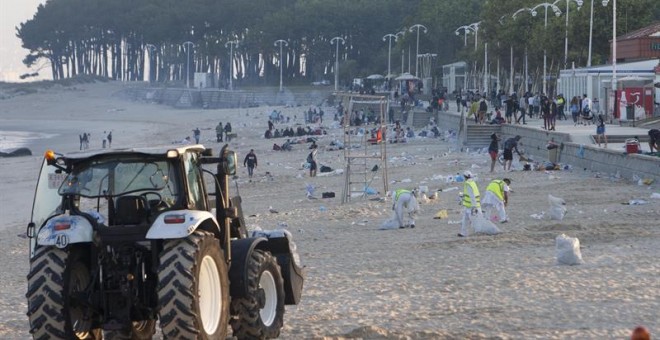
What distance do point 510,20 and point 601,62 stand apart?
10567mm

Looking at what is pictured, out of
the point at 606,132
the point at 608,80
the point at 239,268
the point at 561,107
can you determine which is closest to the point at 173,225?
the point at 239,268

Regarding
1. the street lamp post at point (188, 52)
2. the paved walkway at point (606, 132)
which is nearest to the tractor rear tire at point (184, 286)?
the paved walkway at point (606, 132)

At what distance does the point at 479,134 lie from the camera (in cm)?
4544

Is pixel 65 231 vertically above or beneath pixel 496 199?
above

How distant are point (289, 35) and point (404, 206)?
11974cm

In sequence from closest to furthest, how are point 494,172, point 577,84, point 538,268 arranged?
point 538,268
point 494,172
point 577,84

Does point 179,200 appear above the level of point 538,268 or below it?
above

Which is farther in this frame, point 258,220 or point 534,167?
point 534,167

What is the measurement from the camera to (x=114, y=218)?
9945 millimetres

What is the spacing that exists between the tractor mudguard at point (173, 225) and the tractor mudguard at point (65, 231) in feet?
1.67

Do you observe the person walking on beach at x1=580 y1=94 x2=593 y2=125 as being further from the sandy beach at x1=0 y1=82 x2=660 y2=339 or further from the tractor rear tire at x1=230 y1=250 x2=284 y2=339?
the tractor rear tire at x1=230 y1=250 x2=284 y2=339

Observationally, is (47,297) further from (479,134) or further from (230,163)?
(479,134)

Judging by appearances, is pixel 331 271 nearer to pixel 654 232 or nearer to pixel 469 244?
pixel 469 244

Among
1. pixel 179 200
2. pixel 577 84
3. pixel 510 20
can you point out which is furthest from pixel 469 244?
pixel 510 20
